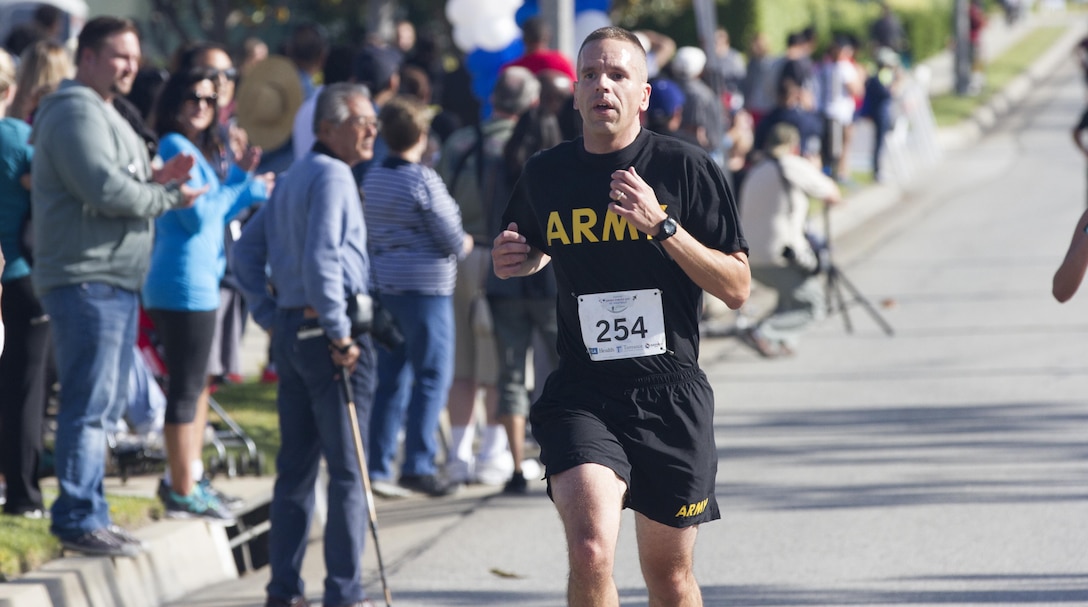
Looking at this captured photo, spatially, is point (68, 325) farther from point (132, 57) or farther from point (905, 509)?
point (905, 509)

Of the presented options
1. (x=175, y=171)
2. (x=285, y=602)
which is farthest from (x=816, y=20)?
(x=285, y=602)

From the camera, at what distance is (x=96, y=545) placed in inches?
243

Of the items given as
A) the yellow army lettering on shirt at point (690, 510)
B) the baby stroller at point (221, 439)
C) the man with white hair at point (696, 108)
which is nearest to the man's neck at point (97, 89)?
the baby stroller at point (221, 439)

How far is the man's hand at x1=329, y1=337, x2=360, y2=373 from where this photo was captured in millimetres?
5879

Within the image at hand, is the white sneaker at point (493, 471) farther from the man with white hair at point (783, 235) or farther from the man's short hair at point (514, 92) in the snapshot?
the man with white hair at point (783, 235)

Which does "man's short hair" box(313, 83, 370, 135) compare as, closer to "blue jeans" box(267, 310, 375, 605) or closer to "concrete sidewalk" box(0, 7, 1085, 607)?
"blue jeans" box(267, 310, 375, 605)

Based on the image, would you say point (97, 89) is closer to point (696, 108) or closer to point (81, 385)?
point (81, 385)

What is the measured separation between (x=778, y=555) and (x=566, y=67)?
3.99 meters

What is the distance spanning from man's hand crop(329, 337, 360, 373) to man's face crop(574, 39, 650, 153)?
166cm

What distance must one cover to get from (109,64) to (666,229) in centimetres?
301

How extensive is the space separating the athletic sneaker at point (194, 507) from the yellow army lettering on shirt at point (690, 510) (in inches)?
122

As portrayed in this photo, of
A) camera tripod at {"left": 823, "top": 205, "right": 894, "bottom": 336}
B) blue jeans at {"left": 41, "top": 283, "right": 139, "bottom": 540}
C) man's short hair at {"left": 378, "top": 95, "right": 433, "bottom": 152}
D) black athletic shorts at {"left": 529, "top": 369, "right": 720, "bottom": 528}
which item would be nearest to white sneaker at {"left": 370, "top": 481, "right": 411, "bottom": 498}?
man's short hair at {"left": 378, "top": 95, "right": 433, "bottom": 152}

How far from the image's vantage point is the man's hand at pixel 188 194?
643 centimetres

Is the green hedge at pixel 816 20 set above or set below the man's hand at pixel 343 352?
above
